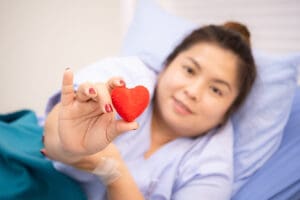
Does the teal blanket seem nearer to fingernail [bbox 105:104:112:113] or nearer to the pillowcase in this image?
fingernail [bbox 105:104:112:113]

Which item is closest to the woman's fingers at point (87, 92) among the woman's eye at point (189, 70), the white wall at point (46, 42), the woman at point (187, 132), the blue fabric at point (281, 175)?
the woman at point (187, 132)

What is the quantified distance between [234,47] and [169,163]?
369 millimetres

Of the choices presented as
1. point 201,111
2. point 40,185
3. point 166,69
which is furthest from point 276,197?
point 40,185

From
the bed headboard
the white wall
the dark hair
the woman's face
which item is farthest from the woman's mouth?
the white wall

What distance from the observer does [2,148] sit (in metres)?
0.72

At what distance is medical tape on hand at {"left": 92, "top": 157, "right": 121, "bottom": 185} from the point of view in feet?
2.26

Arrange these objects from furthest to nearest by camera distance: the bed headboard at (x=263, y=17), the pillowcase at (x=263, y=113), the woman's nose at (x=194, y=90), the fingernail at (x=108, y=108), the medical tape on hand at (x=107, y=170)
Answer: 1. the bed headboard at (x=263, y=17)
2. the pillowcase at (x=263, y=113)
3. the woman's nose at (x=194, y=90)
4. the medical tape on hand at (x=107, y=170)
5. the fingernail at (x=108, y=108)

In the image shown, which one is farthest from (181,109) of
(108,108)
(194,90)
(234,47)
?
(108,108)

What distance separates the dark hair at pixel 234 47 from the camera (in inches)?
34.2

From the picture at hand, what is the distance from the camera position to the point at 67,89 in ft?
1.73

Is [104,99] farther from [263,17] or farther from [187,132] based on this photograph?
[263,17]

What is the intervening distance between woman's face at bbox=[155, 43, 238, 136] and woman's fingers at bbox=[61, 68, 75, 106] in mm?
345

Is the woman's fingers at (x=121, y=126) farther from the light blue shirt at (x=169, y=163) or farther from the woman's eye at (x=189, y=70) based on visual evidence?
the woman's eye at (x=189, y=70)

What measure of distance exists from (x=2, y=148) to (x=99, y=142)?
0.31 meters
